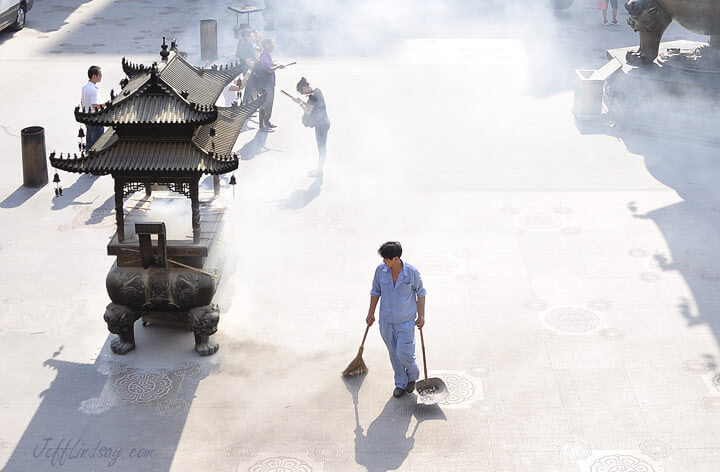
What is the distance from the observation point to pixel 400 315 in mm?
8141

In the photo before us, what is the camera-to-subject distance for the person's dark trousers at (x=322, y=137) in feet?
44.7

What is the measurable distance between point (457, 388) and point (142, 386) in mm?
2937

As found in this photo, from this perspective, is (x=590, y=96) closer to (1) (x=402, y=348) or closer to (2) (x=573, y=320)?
(2) (x=573, y=320)

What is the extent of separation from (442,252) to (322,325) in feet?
7.34

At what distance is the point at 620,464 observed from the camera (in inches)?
300

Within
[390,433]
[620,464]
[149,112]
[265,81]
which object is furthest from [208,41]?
[620,464]

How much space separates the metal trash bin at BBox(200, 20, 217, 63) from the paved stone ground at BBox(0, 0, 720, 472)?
137 inches

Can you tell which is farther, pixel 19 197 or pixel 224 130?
pixel 19 197

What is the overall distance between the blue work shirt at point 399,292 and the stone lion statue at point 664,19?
9.66 metres

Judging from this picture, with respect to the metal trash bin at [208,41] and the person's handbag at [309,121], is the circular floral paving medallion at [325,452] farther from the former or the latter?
the metal trash bin at [208,41]

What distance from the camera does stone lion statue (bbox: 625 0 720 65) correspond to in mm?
15297

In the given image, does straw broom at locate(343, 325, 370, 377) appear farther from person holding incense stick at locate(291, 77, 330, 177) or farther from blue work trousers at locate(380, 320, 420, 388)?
person holding incense stick at locate(291, 77, 330, 177)

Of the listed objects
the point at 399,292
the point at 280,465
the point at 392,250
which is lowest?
the point at 280,465

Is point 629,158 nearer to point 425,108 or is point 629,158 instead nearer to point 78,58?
point 425,108
